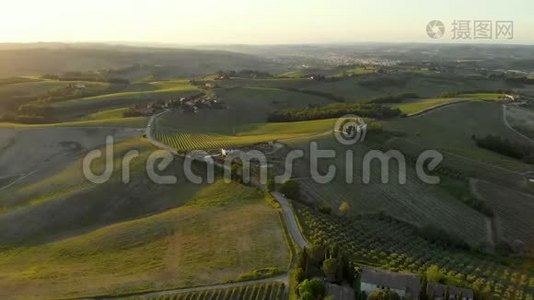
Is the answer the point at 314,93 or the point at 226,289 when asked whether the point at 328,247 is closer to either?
the point at 226,289

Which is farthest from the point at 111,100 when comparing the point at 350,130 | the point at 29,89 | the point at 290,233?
the point at 290,233

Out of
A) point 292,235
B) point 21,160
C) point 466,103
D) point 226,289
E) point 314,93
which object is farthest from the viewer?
point 314,93

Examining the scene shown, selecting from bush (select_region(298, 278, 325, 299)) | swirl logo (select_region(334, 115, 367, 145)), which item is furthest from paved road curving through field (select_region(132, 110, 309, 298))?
swirl logo (select_region(334, 115, 367, 145))

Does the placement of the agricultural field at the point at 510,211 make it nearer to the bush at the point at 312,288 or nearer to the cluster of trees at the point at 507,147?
the cluster of trees at the point at 507,147

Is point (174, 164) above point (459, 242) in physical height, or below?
above

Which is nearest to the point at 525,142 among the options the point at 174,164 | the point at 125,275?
the point at 174,164

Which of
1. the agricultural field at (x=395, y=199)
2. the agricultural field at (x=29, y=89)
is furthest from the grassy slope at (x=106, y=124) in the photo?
the agricultural field at (x=395, y=199)

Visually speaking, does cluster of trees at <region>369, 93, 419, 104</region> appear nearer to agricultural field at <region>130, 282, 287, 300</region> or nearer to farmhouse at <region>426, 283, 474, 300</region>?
farmhouse at <region>426, 283, 474, 300</region>

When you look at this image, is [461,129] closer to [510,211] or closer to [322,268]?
[510,211]
